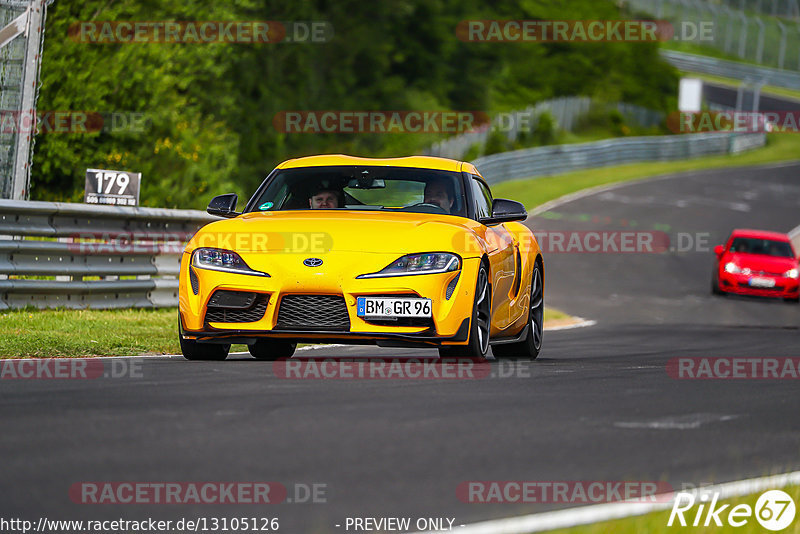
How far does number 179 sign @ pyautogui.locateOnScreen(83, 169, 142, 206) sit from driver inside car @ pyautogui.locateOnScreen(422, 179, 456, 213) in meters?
5.22

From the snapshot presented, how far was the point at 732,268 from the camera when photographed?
26344 mm

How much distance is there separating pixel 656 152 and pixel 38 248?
52.5 metres

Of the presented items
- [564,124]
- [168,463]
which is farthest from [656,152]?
[168,463]

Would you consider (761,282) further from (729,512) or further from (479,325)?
(729,512)

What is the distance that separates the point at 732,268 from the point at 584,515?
22409mm

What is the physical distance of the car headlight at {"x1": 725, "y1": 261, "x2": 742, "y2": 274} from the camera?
26297 millimetres

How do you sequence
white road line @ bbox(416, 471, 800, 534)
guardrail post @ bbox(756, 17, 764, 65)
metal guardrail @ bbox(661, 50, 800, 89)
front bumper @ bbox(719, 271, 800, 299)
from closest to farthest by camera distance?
white road line @ bbox(416, 471, 800, 534) < front bumper @ bbox(719, 271, 800, 299) < metal guardrail @ bbox(661, 50, 800, 89) < guardrail post @ bbox(756, 17, 764, 65)

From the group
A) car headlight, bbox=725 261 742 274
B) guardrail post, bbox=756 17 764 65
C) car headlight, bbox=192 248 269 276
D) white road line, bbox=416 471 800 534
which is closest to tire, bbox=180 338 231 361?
car headlight, bbox=192 248 269 276

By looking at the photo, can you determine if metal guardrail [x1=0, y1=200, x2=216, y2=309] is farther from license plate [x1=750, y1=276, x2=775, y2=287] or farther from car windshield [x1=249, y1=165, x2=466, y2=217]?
license plate [x1=750, y1=276, x2=775, y2=287]

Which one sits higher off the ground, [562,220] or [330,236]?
[330,236]

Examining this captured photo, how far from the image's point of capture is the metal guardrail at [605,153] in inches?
1918

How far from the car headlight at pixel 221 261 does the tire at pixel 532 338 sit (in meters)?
3.08

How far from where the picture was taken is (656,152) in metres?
63.6

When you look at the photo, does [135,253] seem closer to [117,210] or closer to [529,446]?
[117,210]
